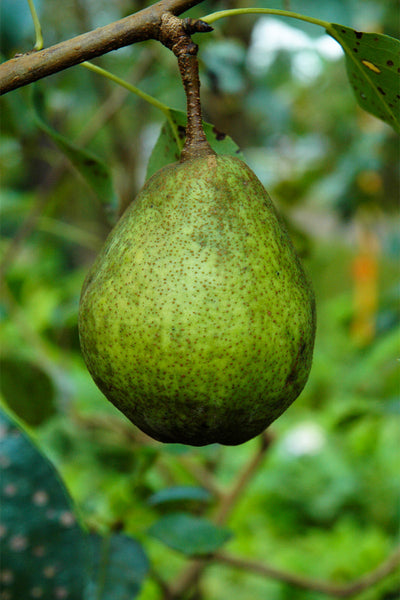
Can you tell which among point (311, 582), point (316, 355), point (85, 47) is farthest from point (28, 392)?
point (316, 355)

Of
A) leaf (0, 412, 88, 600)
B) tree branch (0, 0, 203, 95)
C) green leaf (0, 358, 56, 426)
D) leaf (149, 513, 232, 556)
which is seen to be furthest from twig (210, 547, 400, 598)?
tree branch (0, 0, 203, 95)

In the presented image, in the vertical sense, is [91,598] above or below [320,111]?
above

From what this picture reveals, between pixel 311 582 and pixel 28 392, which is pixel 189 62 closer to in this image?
pixel 28 392

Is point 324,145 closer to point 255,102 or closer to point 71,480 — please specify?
point 255,102

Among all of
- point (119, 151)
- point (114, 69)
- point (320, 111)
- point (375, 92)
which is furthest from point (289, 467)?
point (375, 92)

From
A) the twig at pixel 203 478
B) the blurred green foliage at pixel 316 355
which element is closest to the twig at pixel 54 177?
the blurred green foliage at pixel 316 355

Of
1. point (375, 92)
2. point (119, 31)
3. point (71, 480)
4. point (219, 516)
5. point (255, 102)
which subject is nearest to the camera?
point (119, 31)
